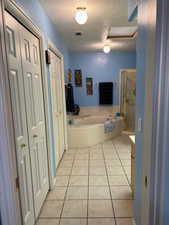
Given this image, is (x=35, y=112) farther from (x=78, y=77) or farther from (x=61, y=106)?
(x=78, y=77)

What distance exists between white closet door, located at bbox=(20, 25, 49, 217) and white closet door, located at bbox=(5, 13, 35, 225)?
11 cm

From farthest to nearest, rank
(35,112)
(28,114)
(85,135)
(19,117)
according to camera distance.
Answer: (85,135) < (35,112) < (28,114) < (19,117)

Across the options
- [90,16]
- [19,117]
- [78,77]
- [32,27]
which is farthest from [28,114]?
[78,77]

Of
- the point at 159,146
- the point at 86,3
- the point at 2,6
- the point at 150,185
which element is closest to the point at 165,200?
the point at 150,185

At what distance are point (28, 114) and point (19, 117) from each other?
21cm

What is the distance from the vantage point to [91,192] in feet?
7.50

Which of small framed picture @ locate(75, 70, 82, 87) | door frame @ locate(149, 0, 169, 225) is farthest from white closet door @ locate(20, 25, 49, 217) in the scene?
small framed picture @ locate(75, 70, 82, 87)

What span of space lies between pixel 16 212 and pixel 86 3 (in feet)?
7.78

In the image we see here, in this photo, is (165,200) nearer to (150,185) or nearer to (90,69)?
(150,185)

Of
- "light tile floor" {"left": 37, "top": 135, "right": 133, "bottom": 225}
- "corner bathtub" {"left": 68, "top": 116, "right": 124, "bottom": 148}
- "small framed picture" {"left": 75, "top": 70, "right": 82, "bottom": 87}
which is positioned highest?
"small framed picture" {"left": 75, "top": 70, "right": 82, "bottom": 87}

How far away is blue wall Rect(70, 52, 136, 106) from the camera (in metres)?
5.45

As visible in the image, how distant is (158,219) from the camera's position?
2.51ft

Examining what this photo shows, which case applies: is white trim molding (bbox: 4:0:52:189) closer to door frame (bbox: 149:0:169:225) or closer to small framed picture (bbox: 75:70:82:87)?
door frame (bbox: 149:0:169:225)

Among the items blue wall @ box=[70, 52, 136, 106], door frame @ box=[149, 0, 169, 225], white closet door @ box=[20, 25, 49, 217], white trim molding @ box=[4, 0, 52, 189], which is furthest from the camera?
blue wall @ box=[70, 52, 136, 106]
